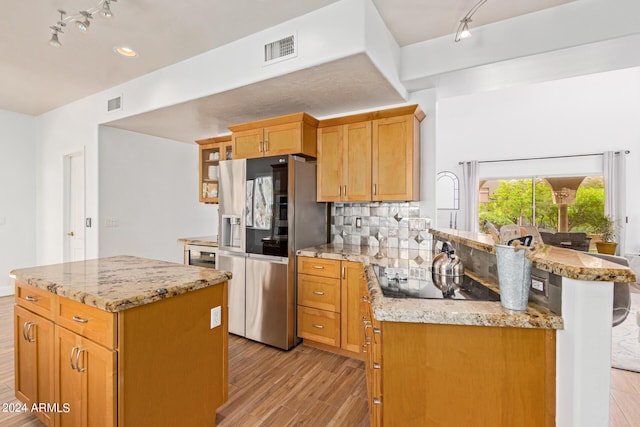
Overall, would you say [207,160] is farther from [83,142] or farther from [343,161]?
[343,161]

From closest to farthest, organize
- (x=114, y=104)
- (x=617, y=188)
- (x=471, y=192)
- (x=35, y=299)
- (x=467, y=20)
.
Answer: (x=35, y=299)
(x=467, y=20)
(x=114, y=104)
(x=617, y=188)
(x=471, y=192)

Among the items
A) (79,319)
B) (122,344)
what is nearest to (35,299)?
(79,319)

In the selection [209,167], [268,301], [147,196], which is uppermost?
[209,167]

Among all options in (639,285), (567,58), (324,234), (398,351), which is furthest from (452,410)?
(639,285)

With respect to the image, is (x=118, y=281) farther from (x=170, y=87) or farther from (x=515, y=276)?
(x=170, y=87)

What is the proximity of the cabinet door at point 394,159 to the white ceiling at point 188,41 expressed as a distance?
0.32 meters

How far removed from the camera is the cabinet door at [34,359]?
159 cm

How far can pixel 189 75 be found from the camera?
2896 millimetres

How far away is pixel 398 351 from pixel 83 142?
4711 millimetres

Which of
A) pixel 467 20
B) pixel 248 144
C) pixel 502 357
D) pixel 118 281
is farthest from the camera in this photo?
pixel 248 144

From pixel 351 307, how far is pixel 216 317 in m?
1.26

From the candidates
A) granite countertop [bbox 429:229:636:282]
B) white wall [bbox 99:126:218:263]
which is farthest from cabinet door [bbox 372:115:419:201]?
white wall [bbox 99:126:218:263]

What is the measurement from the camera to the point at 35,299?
1.67 m

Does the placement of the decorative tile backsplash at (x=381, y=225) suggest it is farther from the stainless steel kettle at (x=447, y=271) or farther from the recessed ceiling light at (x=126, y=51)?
the recessed ceiling light at (x=126, y=51)
